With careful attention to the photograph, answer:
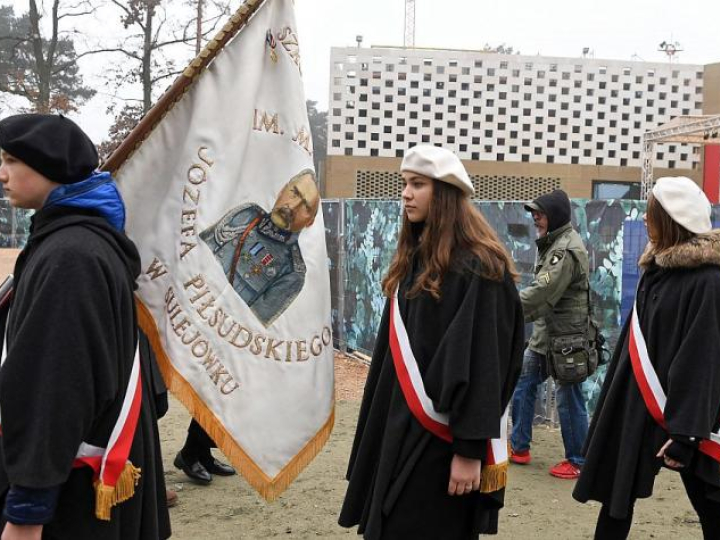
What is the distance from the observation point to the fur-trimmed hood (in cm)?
329

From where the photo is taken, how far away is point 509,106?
39688mm

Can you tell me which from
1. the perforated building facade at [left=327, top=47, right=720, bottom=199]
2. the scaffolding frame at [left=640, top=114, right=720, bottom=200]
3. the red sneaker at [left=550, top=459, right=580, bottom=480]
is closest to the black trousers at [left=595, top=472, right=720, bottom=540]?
the red sneaker at [left=550, top=459, right=580, bottom=480]

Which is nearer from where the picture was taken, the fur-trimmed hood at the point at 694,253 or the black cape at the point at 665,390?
the black cape at the point at 665,390

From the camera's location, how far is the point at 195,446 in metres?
5.04

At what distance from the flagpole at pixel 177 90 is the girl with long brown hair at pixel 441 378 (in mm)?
1017

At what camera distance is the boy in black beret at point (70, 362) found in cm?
200

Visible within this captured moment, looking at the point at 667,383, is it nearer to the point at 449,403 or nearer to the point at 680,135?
the point at 449,403

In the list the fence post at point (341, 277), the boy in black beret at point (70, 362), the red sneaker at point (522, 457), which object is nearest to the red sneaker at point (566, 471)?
the red sneaker at point (522, 457)

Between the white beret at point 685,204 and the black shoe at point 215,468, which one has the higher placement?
the white beret at point 685,204

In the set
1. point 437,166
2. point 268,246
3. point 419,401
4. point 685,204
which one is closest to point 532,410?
point 685,204

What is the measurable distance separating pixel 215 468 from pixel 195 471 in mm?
209

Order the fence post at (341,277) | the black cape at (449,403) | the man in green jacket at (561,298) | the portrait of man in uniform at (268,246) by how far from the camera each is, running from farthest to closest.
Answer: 1. the fence post at (341,277)
2. the man in green jacket at (561,298)
3. the portrait of man in uniform at (268,246)
4. the black cape at (449,403)

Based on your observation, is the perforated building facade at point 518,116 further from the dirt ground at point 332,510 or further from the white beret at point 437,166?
the white beret at point 437,166

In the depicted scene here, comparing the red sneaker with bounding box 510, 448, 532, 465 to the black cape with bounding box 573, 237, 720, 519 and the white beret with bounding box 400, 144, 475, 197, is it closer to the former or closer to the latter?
the black cape with bounding box 573, 237, 720, 519
